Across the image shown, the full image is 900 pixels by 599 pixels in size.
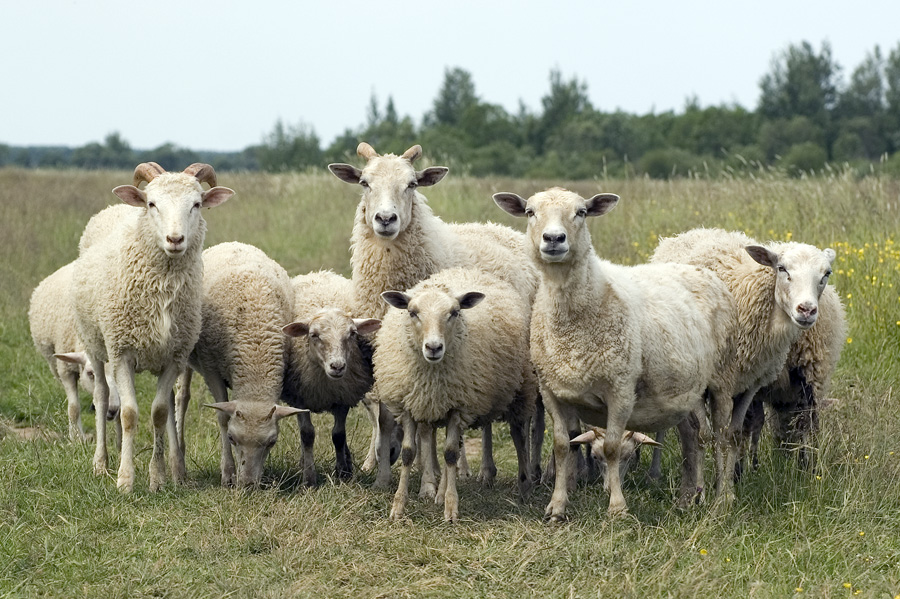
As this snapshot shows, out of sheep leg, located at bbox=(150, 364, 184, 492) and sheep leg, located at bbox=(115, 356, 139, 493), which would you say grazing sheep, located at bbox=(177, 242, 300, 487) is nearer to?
sheep leg, located at bbox=(150, 364, 184, 492)

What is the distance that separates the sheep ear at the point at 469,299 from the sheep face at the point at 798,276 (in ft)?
5.40

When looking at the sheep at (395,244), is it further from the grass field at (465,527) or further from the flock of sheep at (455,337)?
the grass field at (465,527)

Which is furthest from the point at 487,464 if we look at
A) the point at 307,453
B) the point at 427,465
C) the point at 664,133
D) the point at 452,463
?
the point at 664,133

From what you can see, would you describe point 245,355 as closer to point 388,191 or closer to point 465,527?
point 388,191

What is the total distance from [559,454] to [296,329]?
2.01 meters

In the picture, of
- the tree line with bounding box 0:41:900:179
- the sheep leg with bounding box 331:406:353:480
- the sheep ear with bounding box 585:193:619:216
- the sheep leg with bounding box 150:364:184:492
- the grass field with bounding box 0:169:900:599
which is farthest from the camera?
the tree line with bounding box 0:41:900:179

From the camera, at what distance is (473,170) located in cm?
4666

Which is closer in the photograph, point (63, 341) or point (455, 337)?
point (455, 337)

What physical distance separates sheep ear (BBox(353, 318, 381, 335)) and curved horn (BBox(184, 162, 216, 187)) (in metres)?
1.44

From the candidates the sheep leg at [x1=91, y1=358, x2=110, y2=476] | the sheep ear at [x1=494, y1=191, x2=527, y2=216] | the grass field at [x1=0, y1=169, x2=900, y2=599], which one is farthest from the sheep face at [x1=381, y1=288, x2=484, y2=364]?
the sheep leg at [x1=91, y1=358, x2=110, y2=476]

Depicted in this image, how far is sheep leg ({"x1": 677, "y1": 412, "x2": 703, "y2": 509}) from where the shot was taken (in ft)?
20.2

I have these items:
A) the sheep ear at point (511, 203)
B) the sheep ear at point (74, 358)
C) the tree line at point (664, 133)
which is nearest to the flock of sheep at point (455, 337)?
the sheep ear at point (511, 203)

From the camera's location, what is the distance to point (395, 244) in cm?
692

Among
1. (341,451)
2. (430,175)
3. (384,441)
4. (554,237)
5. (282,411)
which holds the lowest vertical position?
(341,451)
